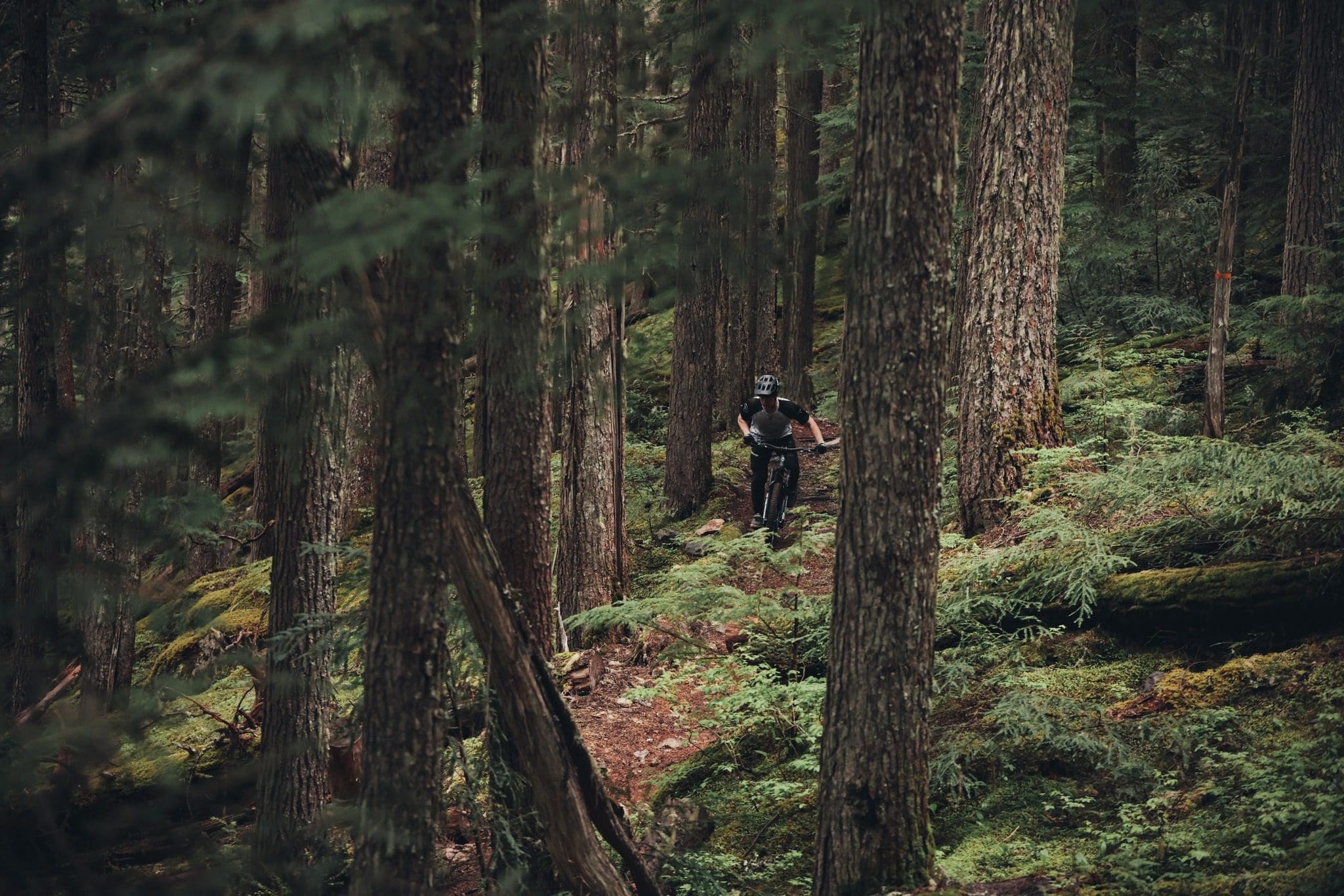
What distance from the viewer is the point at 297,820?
704 cm

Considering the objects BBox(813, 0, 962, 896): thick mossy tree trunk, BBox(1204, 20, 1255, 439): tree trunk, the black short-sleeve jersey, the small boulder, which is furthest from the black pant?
BBox(813, 0, 962, 896): thick mossy tree trunk

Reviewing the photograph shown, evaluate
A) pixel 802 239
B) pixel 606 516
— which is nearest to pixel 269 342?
pixel 606 516

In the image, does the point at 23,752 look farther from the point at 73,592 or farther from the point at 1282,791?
the point at 1282,791

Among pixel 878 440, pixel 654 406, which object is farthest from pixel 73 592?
pixel 654 406

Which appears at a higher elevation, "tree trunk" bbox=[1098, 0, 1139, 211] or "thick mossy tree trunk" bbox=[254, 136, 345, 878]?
"tree trunk" bbox=[1098, 0, 1139, 211]

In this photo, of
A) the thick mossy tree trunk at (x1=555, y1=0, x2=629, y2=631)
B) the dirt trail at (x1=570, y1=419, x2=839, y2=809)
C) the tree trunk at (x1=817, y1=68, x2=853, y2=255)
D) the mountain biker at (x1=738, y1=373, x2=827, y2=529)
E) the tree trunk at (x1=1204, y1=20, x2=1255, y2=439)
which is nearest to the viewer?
the dirt trail at (x1=570, y1=419, x2=839, y2=809)

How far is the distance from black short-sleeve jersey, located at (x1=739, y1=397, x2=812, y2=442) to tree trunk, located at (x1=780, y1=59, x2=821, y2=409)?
22.1 feet

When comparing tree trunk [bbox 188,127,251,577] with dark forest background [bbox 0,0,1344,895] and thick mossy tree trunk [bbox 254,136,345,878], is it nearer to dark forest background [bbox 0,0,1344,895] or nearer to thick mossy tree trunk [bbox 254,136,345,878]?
dark forest background [bbox 0,0,1344,895]

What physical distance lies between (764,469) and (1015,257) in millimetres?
4371

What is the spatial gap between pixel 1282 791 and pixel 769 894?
284 cm

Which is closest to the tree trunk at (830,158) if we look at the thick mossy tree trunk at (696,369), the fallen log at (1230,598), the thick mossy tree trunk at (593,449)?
the thick mossy tree trunk at (696,369)

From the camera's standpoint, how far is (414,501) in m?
4.12

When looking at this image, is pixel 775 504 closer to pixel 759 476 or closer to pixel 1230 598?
pixel 759 476

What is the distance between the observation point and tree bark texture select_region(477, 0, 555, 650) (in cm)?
439
